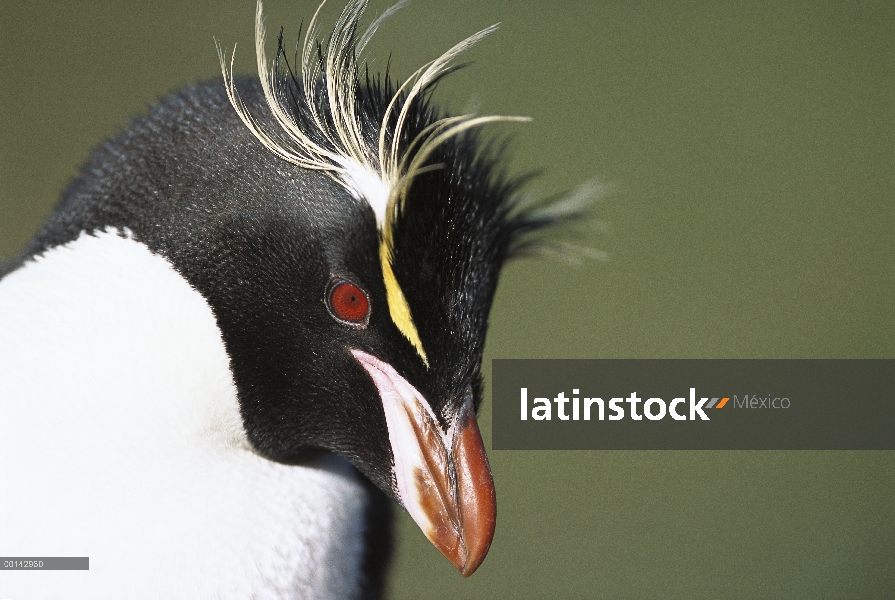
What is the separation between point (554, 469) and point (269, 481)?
1114mm

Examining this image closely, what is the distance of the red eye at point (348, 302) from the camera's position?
23.4 inches

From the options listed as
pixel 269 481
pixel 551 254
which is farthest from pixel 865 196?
pixel 269 481

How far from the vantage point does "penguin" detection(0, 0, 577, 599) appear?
57 centimetres

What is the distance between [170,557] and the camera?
22.8 inches

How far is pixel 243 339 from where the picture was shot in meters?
0.61

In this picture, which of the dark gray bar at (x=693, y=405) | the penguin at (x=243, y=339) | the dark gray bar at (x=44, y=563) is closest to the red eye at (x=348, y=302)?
the penguin at (x=243, y=339)

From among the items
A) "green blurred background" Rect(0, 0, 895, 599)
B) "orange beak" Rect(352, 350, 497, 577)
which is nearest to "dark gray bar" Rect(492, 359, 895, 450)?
"green blurred background" Rect(0, 0, 895, 599)

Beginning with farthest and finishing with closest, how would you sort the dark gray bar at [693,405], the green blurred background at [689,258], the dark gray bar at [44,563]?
1. the green blurred background at [689,258]
2. the dark gray bar at [693,405]
3. the dark gray bar at [44,563]

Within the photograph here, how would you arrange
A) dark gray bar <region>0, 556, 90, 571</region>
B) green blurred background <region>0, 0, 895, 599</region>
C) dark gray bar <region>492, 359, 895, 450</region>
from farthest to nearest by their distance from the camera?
green blurred background <region>0, 0, 895, 599</region> → dark gray bar <region>492, 359, 895, 450</region> → dark gray bar <region>0, 556, 90, 571</region>

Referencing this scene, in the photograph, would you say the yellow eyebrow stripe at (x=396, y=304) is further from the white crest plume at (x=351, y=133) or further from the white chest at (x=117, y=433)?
the white chest at (x=117, y=433)

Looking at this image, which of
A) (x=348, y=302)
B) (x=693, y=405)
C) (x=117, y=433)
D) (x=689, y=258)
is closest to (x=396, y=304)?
(x=348, y=302)

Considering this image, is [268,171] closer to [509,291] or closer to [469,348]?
[469,348]

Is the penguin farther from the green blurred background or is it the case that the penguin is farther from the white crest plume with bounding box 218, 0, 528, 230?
the green blurred background

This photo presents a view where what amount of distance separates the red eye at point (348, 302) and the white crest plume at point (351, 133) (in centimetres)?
2
